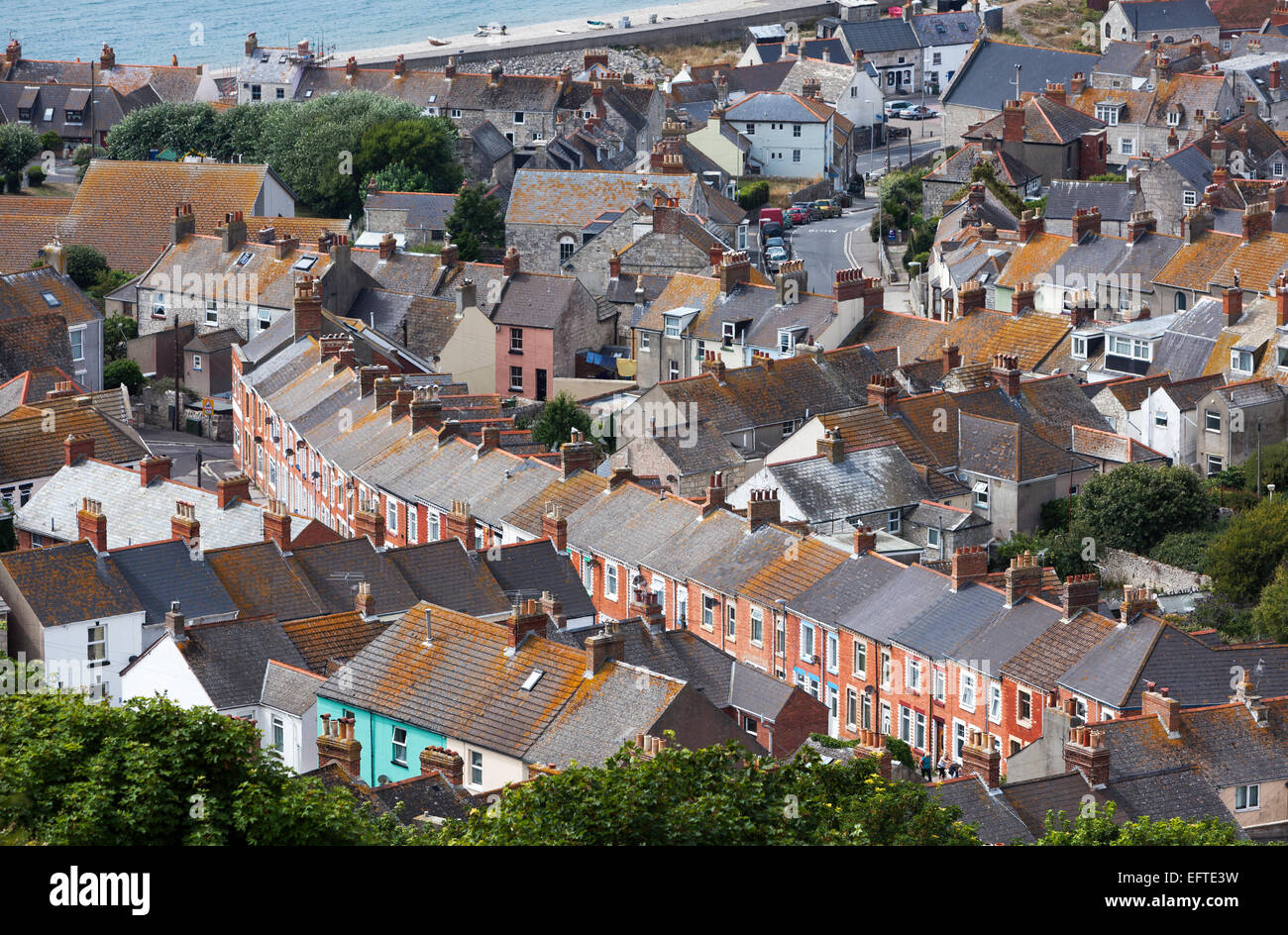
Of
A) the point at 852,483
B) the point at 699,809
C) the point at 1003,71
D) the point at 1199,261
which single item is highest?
the point at 699,809

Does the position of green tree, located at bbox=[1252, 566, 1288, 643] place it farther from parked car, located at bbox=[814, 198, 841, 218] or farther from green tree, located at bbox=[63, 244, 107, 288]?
parked car, located at bbox=[814, 198, 841, 218]

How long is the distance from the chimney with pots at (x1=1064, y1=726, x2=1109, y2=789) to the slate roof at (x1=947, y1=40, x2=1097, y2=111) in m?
83.1

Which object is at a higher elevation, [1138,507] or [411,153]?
[411,153]

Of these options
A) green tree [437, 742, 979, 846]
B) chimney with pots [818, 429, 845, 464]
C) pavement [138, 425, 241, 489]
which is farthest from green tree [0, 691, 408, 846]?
pavement [138, 425, 241, 489]

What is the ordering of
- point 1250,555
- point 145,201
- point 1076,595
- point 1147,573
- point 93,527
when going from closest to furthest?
1. point 1076,595
2. point 93,527
3. point 1250,555
4. point 1147,573
5. point 145,201

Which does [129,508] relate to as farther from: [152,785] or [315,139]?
[315,139]

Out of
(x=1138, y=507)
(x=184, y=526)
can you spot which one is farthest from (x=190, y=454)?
(x=1138, y=507)

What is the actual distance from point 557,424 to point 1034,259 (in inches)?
936

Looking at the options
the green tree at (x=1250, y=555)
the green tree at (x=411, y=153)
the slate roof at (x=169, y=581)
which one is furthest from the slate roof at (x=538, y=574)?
the green tree at (x=411, y=153)

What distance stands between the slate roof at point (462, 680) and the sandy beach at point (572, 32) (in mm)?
105843

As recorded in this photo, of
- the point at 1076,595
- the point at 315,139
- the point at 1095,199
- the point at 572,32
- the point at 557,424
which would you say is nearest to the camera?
the point at 1076,595

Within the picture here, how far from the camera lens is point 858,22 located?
13938 cm

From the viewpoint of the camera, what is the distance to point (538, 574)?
167 feet
